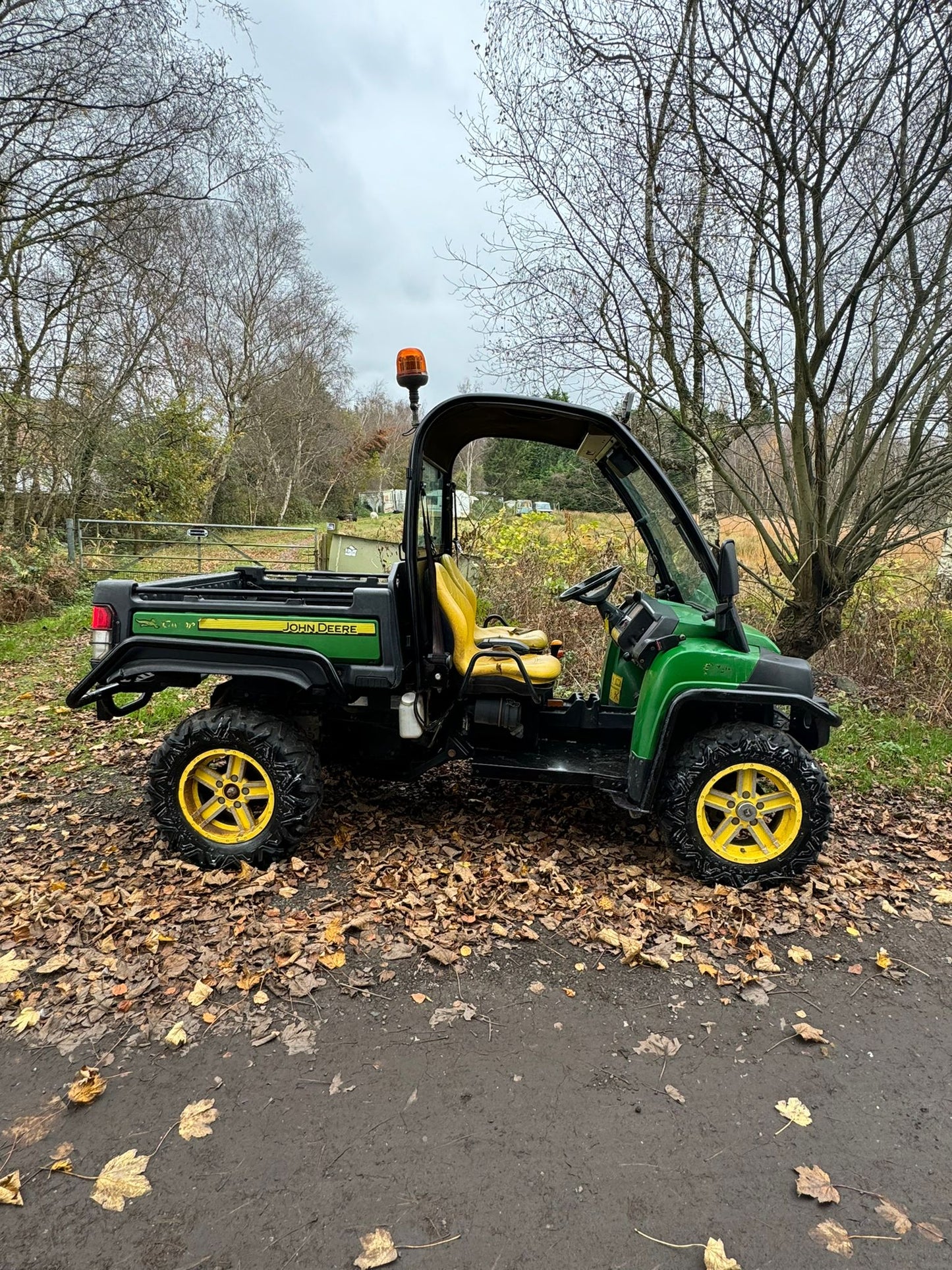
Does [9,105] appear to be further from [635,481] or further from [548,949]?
[548,949]

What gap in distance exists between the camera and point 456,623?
3580 millimetres

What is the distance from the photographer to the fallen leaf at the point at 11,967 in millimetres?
2582

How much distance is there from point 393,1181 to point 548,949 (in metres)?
1.15

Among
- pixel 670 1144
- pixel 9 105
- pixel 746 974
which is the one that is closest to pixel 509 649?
pixel 746 974

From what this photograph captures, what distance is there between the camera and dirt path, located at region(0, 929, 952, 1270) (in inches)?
65.5

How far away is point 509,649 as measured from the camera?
12.2 ft

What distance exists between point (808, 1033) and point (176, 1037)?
7.14ft

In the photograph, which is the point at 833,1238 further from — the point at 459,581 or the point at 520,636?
the point at 459,581

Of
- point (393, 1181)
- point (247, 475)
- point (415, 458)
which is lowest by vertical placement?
point (393, 1181)

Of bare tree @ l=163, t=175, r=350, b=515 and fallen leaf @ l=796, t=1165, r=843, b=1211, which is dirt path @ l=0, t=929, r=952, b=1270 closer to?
fallen leaf @ l=796, t=1165, r=843, b=1211

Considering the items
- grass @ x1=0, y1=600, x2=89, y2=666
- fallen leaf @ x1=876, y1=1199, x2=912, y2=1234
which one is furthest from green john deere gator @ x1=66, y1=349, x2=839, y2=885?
grass @ x1=0, y1=600, x2=89, y2=666

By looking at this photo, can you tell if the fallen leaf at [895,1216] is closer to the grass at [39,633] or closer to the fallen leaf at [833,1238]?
the fallen leaf at [833,1238]

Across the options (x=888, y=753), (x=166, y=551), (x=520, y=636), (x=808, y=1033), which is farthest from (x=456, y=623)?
(x=166, y=551)

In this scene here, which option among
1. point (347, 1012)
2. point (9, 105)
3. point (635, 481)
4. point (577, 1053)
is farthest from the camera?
point (9, 105)
